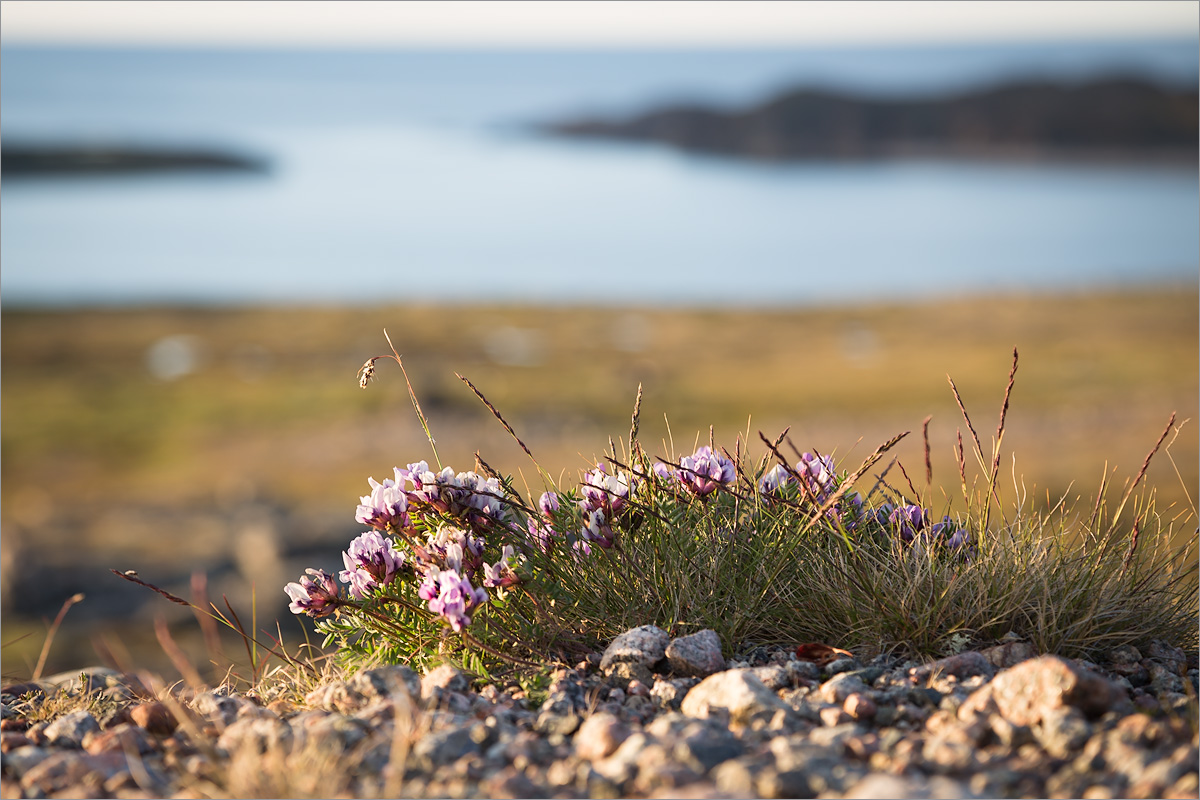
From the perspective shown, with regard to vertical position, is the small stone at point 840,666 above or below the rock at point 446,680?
Result: below

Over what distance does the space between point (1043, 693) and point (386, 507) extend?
2.35m

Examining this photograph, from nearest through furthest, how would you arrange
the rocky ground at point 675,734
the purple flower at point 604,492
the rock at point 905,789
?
1. the rock at point 905,789
2. the rocky ground at point 675,734
3. the purple flower at point 604,492

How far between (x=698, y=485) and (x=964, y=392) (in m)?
61.9

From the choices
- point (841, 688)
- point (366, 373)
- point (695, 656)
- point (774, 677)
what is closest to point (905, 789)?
point (841, 688)

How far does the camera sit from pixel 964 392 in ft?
203

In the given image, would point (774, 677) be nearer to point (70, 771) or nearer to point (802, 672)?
point (802, 672)

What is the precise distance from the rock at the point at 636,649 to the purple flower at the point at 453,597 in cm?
49

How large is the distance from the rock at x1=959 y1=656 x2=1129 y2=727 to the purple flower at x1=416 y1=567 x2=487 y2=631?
1616 millimetres

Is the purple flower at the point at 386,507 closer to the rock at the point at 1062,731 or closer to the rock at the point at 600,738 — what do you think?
the rock at the point at 600,738

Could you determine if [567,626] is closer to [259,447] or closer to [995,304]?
[259,447]

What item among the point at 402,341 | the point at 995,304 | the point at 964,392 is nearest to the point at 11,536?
the point at 964,392

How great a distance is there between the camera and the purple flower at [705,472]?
13.3 ft

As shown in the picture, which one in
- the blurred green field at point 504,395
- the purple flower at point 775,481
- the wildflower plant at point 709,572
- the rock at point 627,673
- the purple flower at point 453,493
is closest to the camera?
the rock at point 627,673

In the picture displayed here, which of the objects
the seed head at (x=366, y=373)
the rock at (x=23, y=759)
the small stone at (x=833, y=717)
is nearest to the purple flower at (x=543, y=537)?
the seed head at (x=366, y=373)
